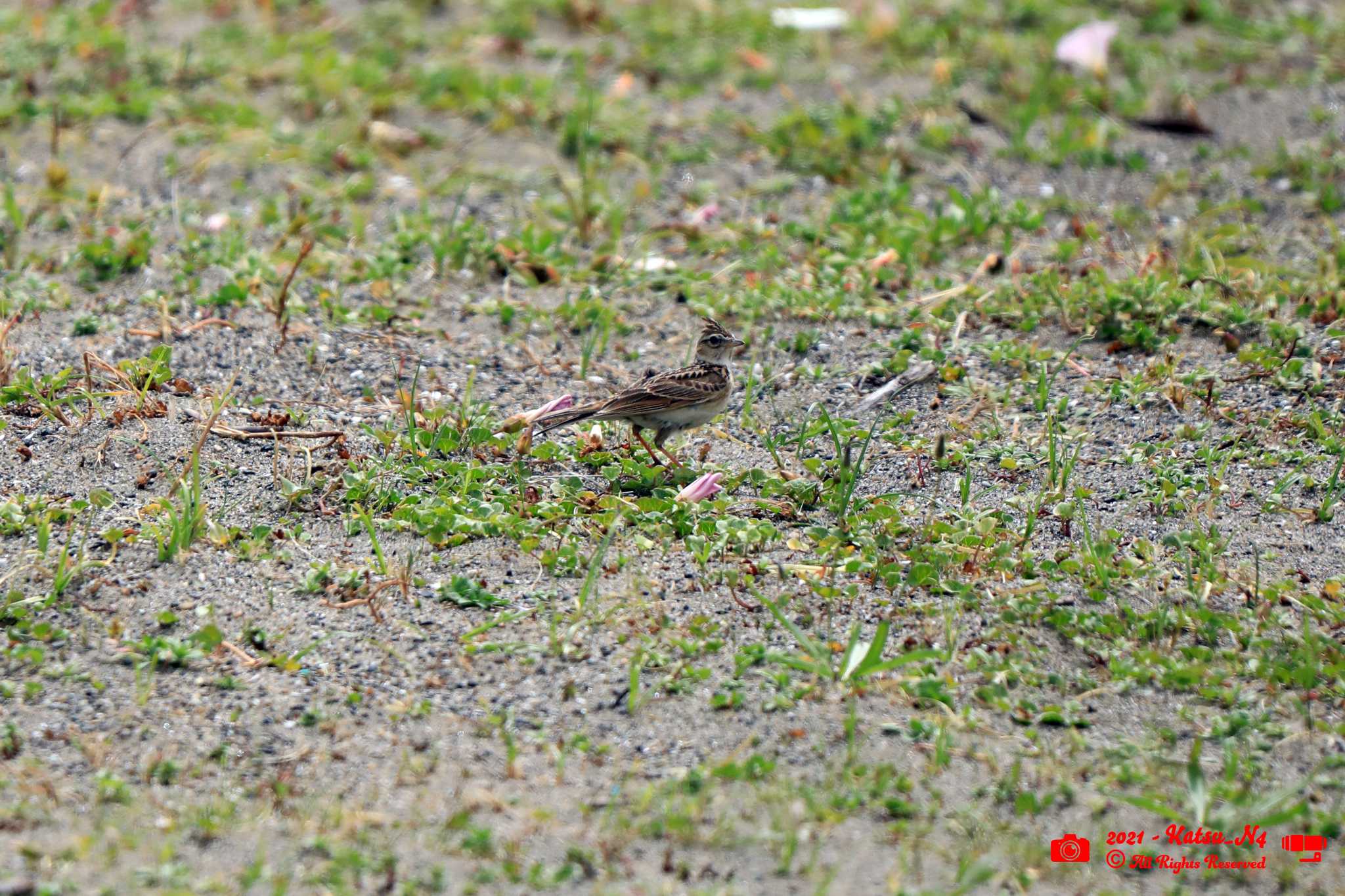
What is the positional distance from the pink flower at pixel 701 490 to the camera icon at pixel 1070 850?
2.14 metres

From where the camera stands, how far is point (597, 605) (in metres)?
5.22

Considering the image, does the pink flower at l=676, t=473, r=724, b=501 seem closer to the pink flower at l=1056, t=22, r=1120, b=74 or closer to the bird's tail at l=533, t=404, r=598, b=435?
the bird's tail at l=533, t=404, r=598, b=435

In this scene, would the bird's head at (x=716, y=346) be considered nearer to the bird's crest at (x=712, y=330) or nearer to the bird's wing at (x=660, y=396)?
the bird's crest at (x=712, y=330)

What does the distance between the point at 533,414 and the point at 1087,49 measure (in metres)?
5.74

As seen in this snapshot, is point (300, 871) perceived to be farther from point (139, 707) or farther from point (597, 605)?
point (597, 605)

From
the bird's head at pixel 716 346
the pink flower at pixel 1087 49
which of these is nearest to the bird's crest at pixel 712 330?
the bird's head at pixel 716 346

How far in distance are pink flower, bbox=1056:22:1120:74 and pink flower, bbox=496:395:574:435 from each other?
529cm

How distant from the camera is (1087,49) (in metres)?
10.3

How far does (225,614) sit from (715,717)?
1.77m

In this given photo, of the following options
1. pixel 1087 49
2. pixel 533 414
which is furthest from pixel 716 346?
pixel 1087 49

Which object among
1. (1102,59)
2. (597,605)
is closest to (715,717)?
(597,605)

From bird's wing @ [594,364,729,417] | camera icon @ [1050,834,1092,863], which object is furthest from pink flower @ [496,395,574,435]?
camera icon @ [1050,834,1092,863]

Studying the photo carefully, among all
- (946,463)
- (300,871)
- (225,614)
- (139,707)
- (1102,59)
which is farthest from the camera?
(1102,59)

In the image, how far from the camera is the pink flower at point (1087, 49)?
1027cm
